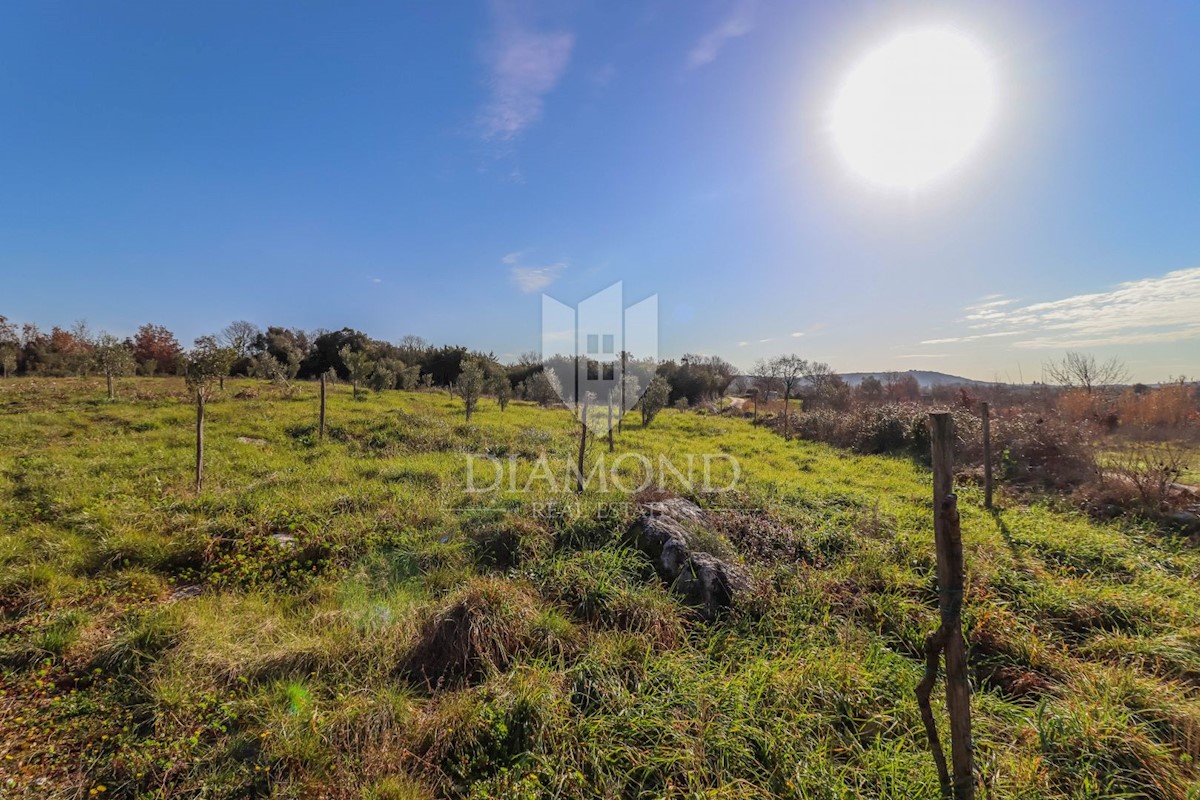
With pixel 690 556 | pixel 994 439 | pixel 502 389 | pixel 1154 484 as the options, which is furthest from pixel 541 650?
pixel 502 389

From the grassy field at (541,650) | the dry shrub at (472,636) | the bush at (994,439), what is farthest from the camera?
the bush at (994,439)

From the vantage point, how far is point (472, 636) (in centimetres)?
316

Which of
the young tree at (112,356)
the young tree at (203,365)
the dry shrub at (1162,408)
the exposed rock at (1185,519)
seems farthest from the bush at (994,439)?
the young tree at (112,356)

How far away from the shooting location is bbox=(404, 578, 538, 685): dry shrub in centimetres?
306

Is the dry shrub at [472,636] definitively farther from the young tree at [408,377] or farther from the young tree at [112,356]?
the young tree at [408,377]

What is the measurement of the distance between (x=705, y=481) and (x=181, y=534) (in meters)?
6.65

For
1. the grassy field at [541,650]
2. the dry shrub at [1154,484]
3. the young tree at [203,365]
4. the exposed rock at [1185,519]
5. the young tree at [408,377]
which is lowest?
the grassy field at [541,650]

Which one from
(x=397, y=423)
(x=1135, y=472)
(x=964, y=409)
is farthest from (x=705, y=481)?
(x=964, y=409)

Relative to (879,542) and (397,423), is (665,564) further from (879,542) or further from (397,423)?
(397,423)

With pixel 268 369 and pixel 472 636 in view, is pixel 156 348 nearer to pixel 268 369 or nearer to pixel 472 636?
pixel 268 369

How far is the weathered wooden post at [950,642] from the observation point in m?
1.77

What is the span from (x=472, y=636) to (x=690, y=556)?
205 cm

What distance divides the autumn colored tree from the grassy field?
3075cm

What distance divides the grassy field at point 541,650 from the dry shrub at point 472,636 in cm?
2
